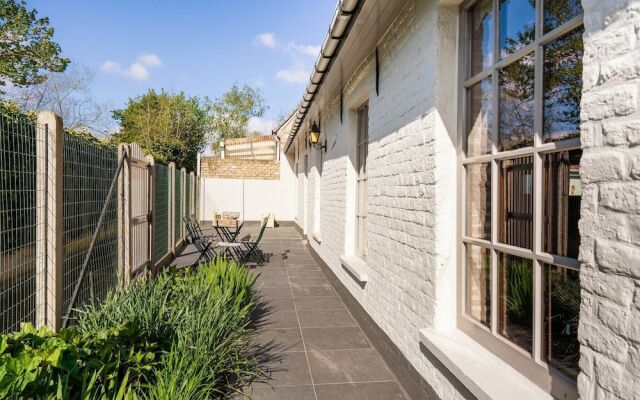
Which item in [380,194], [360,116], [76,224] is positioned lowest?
[76,224]

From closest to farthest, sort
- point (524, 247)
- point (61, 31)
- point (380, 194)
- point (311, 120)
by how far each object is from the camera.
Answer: point (524, 247) → point (380, 194) → point (311, 120) → point (61, 31)

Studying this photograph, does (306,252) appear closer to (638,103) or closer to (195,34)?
(638,103)

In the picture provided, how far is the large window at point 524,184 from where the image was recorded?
160 cm

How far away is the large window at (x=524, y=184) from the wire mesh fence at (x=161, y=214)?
528cm

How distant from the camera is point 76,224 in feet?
11.2

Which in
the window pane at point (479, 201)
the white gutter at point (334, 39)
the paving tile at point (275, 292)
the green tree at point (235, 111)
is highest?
the green tree at point (235, 111)

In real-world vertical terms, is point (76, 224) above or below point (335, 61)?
below

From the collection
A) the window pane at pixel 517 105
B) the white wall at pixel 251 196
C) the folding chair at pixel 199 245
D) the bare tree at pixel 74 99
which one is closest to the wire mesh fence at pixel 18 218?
the window pane at pixel 517 105

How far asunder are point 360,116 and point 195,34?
477 inches

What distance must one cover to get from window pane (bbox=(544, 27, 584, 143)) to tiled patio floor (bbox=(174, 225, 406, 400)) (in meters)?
2.09

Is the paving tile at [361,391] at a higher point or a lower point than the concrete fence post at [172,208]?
lower

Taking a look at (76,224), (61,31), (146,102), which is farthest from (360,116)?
(146,102)

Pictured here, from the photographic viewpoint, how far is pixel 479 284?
2.27m

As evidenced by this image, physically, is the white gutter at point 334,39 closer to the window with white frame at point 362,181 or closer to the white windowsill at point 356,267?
the window with white frame at point 362,181
